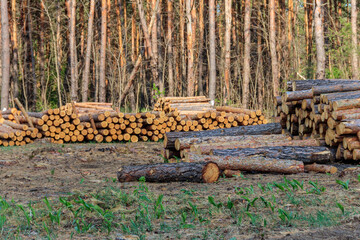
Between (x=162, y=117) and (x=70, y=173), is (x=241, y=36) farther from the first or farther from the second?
(x=70, y=173)

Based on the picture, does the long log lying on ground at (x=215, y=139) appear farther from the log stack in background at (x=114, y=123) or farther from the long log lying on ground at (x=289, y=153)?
the log stack in background at (x=114, y=123)

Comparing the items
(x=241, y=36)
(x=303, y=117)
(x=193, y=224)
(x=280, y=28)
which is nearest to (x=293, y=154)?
(x=303, y=117)

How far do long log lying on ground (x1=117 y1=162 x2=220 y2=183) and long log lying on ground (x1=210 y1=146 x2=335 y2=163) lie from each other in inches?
35.5

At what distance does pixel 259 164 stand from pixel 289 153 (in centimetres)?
66

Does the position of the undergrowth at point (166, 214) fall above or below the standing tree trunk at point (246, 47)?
below

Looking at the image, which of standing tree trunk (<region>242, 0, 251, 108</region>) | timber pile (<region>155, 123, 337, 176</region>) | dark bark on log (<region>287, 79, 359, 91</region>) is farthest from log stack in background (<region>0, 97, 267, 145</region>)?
standing tree trunk (<region>242, 0, 251, 108</region>)

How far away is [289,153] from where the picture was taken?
253 inches

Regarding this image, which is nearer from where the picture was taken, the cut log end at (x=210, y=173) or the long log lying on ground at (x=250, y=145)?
the cut log end at (x=210, y=173)

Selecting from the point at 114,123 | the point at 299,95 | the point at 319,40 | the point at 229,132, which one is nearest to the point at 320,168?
the point at 299,95

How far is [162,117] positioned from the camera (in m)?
12.2

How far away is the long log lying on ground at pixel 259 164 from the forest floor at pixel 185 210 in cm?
11

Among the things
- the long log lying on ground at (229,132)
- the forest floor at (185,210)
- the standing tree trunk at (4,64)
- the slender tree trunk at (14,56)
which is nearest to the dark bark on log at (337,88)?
the long log lying on ground at (229,132)

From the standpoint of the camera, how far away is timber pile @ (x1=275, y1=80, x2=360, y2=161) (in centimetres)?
639

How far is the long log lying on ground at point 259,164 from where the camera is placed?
6.03 metres
